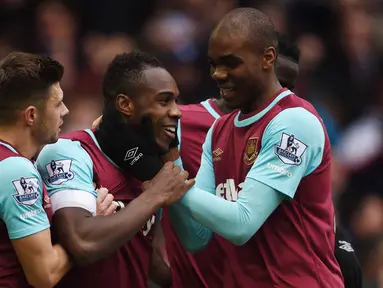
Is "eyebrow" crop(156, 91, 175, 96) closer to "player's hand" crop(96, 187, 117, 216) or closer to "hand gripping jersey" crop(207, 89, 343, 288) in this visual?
"hand gripping jersey" crop(207, 89, 343, 288)

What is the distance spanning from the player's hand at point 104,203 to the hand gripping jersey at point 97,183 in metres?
0.06

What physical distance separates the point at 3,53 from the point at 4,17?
1.09m

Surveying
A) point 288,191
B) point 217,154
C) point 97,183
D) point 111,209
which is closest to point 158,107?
point 217,154

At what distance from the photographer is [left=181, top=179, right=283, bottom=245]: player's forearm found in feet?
18.2

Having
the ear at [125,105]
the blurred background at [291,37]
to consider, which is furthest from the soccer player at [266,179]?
the blurred background at [291,37]

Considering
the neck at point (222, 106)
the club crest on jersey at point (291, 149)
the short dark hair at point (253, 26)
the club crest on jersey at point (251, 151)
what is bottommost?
the neck at point (222, 106)

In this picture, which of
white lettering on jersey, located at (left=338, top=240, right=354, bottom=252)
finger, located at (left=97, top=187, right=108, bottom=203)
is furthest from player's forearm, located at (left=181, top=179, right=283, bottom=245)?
white lettering on jersey, located at (left=338, top=240, right=354, bottom=252)

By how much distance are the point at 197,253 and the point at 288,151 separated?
4.68 ft

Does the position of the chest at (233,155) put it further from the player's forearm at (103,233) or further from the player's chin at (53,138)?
the player's chin at (53,138)

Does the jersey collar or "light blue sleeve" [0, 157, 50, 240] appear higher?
the jersey collar

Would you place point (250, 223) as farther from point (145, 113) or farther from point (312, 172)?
point (145, 113)

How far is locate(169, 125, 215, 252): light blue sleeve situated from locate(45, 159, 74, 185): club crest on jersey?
0.63 meters

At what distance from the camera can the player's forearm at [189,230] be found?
600cm

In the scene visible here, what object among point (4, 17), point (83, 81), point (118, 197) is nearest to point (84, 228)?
point (118, 197)
